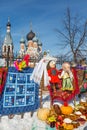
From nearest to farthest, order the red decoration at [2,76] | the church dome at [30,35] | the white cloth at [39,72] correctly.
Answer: the red decoration at [2,76] < the white cloth at [39,72] < the church dome at [30,35]

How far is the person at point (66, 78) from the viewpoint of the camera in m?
8.71

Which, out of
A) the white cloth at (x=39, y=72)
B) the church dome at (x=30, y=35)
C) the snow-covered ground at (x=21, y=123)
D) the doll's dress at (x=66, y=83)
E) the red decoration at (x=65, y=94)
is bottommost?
the snow-covered ground at (x=21, y=123)

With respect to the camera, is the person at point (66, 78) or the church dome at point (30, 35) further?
the church dome at point (30, 35)

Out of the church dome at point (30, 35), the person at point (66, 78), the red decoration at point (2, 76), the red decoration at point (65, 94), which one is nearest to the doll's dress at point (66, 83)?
the person at point (66, 78)

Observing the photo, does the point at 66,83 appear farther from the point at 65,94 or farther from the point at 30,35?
the point at 30,35

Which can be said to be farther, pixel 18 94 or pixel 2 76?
pixel 18 94

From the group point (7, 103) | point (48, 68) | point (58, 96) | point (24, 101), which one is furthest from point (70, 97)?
point (7, 103)

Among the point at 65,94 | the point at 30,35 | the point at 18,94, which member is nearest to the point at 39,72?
the point at 18,94

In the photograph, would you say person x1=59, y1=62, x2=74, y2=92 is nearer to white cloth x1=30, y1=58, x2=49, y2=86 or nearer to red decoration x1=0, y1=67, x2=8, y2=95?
white cloth x1=30, y1=58, x2=49, y2=86

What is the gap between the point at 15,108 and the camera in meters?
7.51

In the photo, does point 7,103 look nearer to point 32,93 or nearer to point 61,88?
point 32,93

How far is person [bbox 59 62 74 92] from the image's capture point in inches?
343

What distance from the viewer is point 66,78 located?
8.73m

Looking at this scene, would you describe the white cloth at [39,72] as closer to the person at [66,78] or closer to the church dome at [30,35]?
the person at [66,78]
